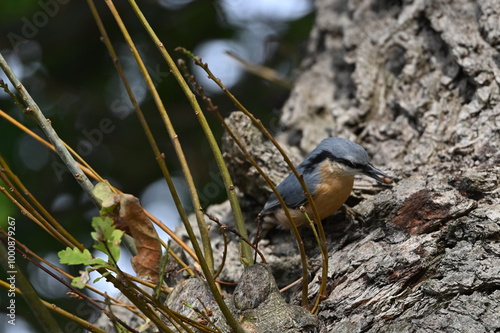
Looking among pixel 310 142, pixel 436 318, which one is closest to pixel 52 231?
pixel 436 318

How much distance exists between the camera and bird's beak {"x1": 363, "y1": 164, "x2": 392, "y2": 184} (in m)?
2.62

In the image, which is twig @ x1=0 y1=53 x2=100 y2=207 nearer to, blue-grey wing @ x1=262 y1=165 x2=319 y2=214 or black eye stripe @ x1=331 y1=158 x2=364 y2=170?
blue-grey wing @ x1=262 y1=165 x2=319 y2=214

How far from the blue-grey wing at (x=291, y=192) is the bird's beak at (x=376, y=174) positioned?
26 cm

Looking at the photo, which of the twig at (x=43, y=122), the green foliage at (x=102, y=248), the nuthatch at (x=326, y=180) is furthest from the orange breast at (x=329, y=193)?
the green foliage at (x=102, y=248)

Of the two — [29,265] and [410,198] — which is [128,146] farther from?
[410,198]

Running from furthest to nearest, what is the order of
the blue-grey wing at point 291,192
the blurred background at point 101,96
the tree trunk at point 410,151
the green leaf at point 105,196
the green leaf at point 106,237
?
the blurred background at point 101,96, the blue-grey wing at point 291,192, the tree trunk at point 410,151, the green leaf at point 105,196, the green leaf at point 106,237

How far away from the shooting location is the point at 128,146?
4387mm

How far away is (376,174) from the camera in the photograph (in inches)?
104

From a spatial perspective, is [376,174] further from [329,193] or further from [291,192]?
[291,192]

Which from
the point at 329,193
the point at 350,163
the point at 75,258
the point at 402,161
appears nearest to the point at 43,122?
the point at 75,258

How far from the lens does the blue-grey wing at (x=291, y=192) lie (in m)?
2.73

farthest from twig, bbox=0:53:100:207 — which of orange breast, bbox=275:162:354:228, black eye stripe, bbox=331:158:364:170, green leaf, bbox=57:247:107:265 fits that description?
black eye stripe, bbox=331:158:364:170

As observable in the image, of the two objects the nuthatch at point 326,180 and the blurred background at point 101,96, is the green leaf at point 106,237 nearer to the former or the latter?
the nuthatch at point 326,180

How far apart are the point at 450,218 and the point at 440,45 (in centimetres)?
128
